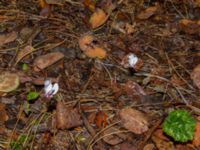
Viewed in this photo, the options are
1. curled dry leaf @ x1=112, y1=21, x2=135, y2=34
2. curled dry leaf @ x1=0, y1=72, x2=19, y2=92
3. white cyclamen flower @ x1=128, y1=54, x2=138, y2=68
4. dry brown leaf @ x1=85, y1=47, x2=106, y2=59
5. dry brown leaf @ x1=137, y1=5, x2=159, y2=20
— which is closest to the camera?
curled dry leaf @ x1=0, y1=72, x2=19, y2=92

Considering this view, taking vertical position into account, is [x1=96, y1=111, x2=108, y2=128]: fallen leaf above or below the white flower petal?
below

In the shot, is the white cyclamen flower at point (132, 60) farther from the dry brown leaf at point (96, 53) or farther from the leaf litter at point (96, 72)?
the dry brown leaf at point (96, 53)

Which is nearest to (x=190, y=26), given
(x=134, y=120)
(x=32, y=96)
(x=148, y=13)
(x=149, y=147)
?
(x=148, y=13)

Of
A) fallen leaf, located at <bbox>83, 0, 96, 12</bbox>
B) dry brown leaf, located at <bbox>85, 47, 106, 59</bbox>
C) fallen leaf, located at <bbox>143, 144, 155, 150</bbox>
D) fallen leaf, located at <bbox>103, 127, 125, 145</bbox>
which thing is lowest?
fallen leaf, located at <bbox>143, 144, 155, 150</bbox>

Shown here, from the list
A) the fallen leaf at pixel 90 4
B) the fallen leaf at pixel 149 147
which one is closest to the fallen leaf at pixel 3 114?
the fallen leaf at pixel 149 147

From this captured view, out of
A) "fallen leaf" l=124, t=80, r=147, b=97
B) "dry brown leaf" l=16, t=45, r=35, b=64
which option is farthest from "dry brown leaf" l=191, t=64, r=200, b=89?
"dry brown leaf" l=16, t=45, r=35, b=64

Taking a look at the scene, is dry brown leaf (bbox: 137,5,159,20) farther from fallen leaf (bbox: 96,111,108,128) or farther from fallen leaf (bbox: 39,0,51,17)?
fallen leaf (bbox: 96,111,108,128)
